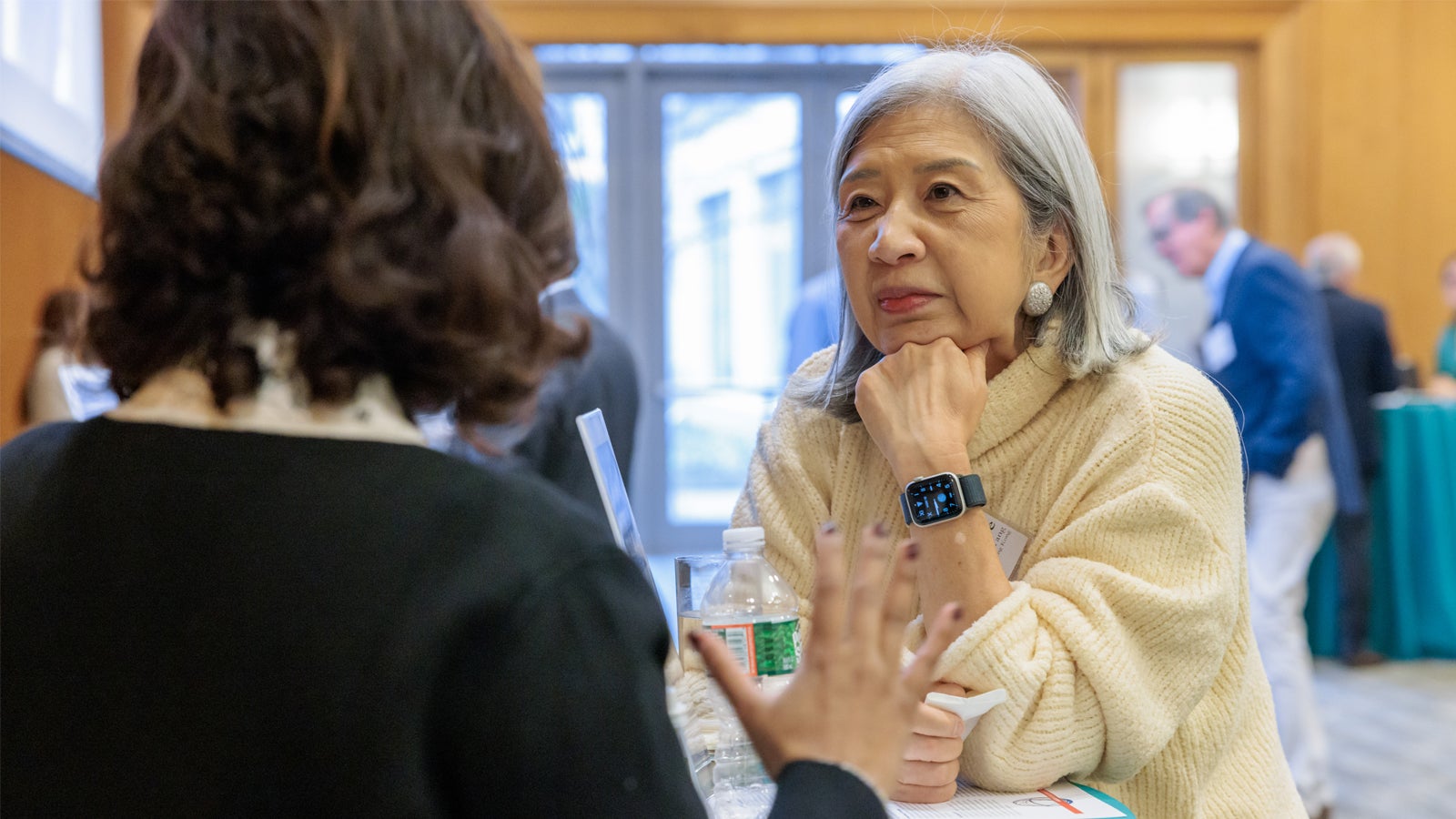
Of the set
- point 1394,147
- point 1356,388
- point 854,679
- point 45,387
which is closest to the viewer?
point 854,679

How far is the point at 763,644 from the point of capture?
48.5 inches

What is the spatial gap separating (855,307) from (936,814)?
2.20ft

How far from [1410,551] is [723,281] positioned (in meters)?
4.21

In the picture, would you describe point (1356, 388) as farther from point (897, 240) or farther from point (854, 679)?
point (854, 679)

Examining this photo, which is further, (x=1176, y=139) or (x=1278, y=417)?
(x=1176, y=139)

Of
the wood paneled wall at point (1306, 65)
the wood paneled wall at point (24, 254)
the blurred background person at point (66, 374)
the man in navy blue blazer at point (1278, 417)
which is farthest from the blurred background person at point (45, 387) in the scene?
the wood paneled wall at point (1306, 65)

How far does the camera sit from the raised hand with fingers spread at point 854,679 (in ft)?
2.49

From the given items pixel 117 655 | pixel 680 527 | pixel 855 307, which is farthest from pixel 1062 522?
pixel 680 527

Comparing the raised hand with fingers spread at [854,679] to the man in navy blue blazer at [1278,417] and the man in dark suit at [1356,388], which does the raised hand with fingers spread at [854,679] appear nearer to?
the man in navy blue blazer at [1278,417]

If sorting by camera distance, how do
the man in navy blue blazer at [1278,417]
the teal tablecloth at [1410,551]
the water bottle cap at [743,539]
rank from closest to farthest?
the water bottle cap at [743,539] < the man in navy blue blazer at [1278,417] < the teal tablecloth at [1410,551]

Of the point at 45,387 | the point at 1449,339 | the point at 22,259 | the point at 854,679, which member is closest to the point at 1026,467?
the point at 854,679

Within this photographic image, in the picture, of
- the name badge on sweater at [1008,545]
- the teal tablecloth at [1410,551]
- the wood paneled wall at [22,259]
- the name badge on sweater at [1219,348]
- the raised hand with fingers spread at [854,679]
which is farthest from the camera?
the teal tablecloth at [1410,551]

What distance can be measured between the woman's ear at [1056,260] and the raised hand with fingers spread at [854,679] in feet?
2.82

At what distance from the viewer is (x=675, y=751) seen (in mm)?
699
